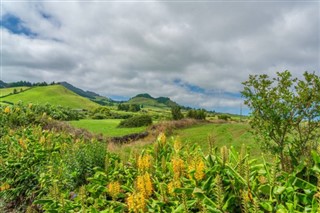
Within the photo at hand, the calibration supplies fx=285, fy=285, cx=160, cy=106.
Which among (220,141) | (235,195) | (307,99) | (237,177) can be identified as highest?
(307,99)

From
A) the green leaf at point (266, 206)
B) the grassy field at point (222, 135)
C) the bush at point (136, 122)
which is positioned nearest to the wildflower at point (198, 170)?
the green leaf at point (266, 206)

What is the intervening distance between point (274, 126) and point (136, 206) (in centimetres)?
426

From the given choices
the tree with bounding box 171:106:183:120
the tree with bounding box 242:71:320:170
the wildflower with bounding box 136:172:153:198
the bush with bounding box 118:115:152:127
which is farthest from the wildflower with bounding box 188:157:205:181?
the bush with bounding box 118:115:152:127

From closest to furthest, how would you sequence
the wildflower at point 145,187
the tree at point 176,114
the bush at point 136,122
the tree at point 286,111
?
1. the wildflower at point 145,187
2. the tree at point 286,111
3. the bush at point 136,122
4. the tree at point 176,114

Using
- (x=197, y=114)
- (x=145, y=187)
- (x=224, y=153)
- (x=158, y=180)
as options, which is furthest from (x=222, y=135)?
(x=224, y=153)

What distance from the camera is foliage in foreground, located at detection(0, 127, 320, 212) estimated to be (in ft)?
9.11

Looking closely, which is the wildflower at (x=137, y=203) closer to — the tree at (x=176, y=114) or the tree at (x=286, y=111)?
the tree at (x=286, y=111)

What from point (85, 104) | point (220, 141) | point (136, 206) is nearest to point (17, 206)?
point (136, 206)

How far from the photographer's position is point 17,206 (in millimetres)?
6898

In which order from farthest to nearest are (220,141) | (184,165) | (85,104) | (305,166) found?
1. (85,104)
2. (220,141)
3. (184,165)
4. (305,166)

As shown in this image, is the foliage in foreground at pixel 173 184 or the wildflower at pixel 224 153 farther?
the wildflower at pixel 224 153

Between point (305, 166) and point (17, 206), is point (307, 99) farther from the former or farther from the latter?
point (17, 206)

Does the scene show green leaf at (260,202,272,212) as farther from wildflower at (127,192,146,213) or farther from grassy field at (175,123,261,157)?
grassy field at (175,123,261,157)

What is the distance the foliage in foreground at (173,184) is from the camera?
278cm
